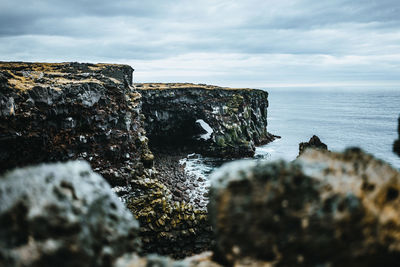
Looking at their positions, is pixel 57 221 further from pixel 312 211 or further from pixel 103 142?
pixel 103 142

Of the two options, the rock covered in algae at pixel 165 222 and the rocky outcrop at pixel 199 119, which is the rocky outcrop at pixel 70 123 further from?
the rocky outcrop at pixel 199 119

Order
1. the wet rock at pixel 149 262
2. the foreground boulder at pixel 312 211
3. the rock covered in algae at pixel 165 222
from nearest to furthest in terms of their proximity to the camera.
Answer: the foreground boulder at pixel 312 211 < the wet rock at pixel 149 262 < the rock covered in algae at pixel 165 222

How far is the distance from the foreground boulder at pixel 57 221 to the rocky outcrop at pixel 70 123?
2117cm

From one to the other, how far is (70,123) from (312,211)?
26.3m

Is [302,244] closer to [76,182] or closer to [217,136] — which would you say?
[76,182]

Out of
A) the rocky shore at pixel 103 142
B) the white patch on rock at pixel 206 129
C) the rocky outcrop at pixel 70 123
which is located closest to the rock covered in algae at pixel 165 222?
the rocky shore at pixel 103 142

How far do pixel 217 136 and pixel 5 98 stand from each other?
41717 millimetres

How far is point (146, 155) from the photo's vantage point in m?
31.0

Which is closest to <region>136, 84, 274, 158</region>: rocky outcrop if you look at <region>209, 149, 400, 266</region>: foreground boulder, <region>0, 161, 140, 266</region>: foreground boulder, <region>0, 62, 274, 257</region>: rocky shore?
<region>0, 62, 274, 257</region>: rocky shore

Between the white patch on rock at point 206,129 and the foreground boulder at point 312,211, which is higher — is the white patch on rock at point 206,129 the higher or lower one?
the lower one

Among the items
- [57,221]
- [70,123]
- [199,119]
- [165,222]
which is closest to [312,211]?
[57,221]

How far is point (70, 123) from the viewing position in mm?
24750

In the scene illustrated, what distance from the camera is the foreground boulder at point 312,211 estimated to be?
13.9 ft

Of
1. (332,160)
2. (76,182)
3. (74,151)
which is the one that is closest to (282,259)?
(332,160)
